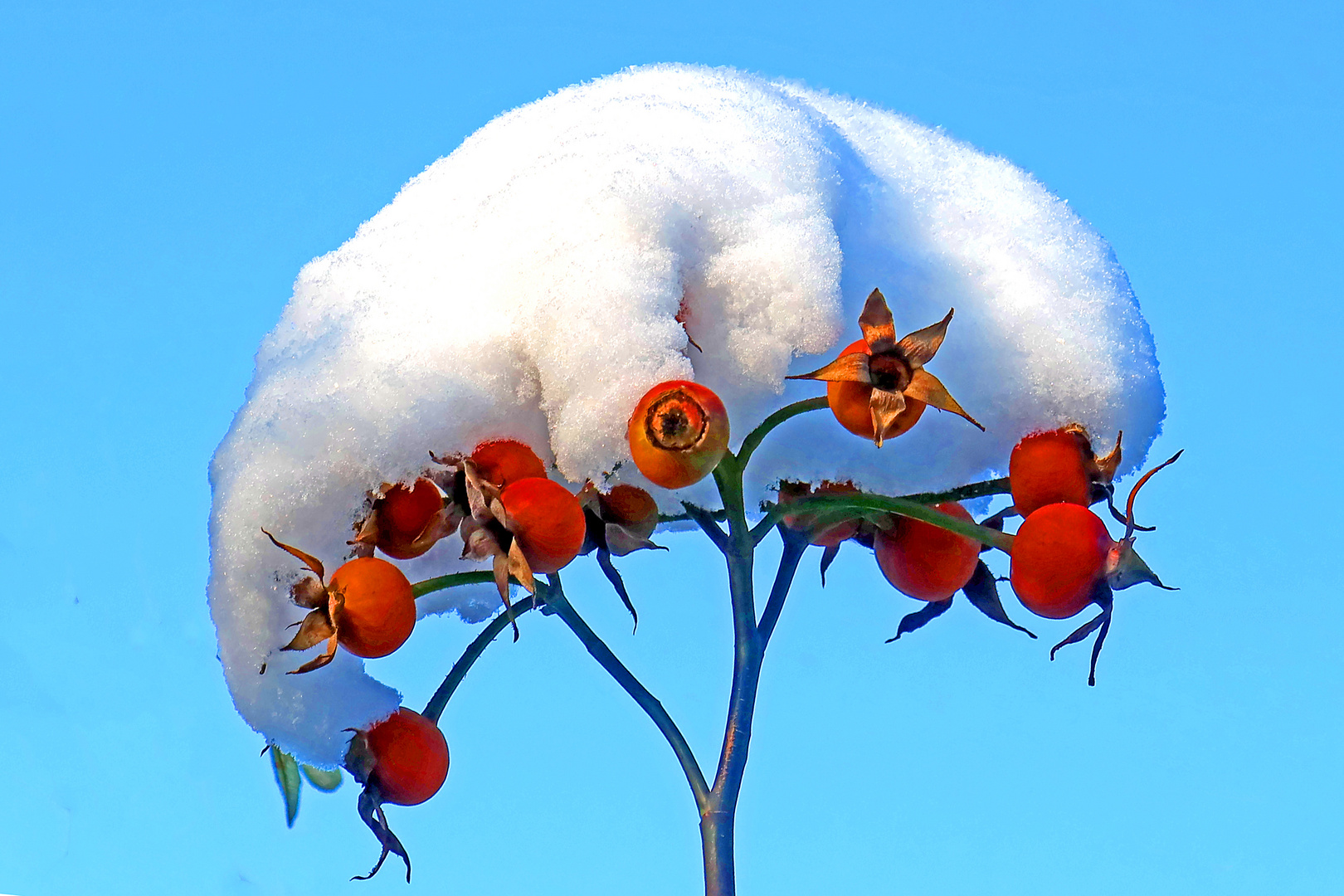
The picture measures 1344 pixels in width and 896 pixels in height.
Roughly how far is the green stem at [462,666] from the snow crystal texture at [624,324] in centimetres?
5

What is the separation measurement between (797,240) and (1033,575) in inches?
10.6

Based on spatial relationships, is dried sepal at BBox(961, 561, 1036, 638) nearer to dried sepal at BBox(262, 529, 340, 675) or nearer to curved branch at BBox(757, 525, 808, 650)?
curved branch at BBox(757, 525, 808, 650)

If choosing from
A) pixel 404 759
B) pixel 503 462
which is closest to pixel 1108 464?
pixel 503 462

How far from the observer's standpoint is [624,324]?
2.55ft

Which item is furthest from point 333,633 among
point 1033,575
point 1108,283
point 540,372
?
point 1108,283

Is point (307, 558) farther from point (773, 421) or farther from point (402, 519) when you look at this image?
point (773, 421)

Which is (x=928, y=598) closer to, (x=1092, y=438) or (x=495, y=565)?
(x=1092, y=438)

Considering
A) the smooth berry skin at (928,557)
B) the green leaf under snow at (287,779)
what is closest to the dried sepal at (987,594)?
the smooth berry skin at (928,557)

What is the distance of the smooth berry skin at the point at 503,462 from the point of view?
0.83 meters

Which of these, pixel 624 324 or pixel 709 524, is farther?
pixel 709 524

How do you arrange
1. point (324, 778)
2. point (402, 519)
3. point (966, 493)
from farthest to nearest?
point (324, 778) → point (966, 493) → point (402, 519)

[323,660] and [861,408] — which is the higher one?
[861,408]

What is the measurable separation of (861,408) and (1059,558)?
169 mm

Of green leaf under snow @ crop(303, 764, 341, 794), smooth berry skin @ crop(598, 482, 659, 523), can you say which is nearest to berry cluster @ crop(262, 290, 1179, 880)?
smooth berry skin @ crop(598, 482, 659, 523)
